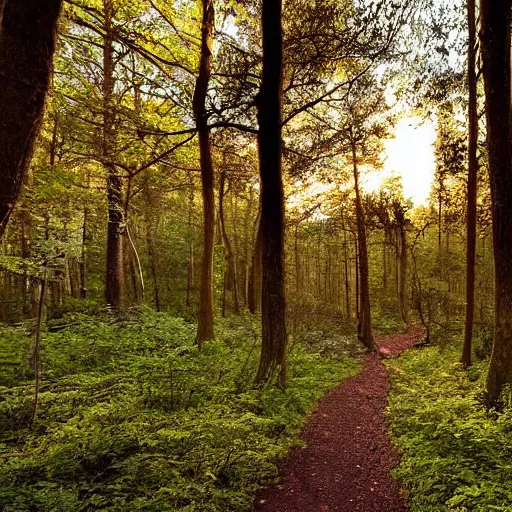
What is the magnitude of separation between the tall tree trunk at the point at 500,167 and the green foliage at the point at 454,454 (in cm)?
88

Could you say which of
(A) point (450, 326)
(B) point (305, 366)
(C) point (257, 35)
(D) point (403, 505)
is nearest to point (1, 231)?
(D) point (403, 505)

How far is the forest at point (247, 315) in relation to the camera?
144 inches

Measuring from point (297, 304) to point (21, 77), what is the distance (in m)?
12.5

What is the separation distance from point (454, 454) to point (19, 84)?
570cm

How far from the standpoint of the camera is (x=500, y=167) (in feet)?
18.6

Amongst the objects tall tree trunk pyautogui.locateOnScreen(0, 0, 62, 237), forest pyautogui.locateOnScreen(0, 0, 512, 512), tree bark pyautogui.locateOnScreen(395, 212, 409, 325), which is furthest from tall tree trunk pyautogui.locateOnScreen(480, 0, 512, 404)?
tree bark pyautogui.locateOnScreen(395, 212, 409, 325)

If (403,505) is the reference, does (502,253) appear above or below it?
above

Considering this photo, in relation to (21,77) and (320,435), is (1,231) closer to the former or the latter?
(21,77)

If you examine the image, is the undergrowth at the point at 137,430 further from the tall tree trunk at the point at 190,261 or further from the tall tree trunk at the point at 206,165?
the tall tree trunk at the point at 190,261

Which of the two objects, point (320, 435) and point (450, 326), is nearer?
point (320, 435)

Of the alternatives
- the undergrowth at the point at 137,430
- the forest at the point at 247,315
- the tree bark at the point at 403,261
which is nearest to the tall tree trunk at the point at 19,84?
the forest at the point at 247,315

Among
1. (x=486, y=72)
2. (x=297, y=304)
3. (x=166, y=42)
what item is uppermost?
(x=166, y=42)

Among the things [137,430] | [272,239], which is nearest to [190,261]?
[272,239]

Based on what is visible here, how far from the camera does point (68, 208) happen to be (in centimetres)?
1194
